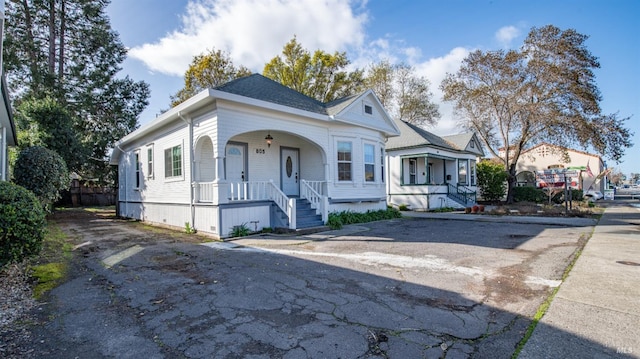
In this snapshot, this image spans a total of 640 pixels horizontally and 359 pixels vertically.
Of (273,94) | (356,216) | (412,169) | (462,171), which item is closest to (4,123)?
(273,94)

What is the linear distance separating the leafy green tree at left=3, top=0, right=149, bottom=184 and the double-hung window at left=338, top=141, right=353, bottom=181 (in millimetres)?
14765

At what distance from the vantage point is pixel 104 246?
308 inches

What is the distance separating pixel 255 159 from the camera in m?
11.2

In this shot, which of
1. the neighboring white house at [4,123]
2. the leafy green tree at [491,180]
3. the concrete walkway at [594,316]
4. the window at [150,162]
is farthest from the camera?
the leafy green tree at [491,180]

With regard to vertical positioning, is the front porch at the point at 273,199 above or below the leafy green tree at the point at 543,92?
below

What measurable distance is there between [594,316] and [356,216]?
916cm

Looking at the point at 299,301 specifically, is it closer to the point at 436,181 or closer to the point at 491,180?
the point at 436,181

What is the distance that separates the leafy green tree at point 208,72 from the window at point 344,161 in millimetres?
18077

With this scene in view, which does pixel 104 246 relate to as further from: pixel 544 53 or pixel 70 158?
pixel 544 53

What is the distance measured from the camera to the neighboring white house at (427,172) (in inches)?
717

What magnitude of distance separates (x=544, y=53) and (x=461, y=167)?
8255 mm

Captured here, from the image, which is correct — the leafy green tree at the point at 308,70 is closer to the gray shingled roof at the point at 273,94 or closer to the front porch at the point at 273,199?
the gray shingled roof at the point at 273,94

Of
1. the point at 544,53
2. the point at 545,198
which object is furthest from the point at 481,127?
the point at 545,198

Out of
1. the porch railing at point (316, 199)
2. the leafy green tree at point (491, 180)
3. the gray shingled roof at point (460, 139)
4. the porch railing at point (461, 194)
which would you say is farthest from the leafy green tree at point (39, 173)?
the leafy green tree at point (491, 180)
